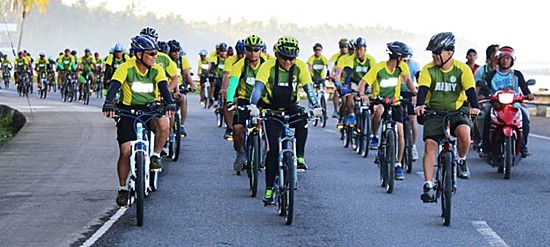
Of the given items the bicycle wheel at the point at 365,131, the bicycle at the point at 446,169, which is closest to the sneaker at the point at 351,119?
the bicycle wheel at the point at 365,131

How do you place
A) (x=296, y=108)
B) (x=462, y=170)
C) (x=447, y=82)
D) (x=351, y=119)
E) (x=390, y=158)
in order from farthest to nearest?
(x=351, y=119) → (x=390, y=158) → (x=462, y=170) → (x=296, y=108) → (x=447, y=82)

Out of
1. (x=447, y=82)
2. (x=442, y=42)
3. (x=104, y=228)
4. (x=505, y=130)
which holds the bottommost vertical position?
(x=104, y=228)

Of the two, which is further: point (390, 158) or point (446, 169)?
point (390, 158)

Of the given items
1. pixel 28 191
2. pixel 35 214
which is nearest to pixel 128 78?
pixel 35 214

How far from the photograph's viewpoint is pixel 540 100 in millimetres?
29062

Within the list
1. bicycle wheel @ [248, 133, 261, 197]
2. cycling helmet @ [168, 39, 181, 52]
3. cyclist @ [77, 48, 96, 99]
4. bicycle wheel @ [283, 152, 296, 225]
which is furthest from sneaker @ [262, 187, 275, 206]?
cyclist @ [77, 48, 96, 99]

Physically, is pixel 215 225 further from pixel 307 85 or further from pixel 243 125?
pixel 243 125

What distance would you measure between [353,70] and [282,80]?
7965 millimetres

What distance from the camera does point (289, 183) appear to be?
10.7 m

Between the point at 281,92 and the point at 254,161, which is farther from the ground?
the point at 281,92

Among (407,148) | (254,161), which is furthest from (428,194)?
(407,148)

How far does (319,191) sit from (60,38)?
495 ft

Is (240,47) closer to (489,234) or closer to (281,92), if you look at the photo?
(281,92)

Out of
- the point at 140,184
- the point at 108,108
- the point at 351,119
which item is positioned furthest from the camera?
the point at 351,119
